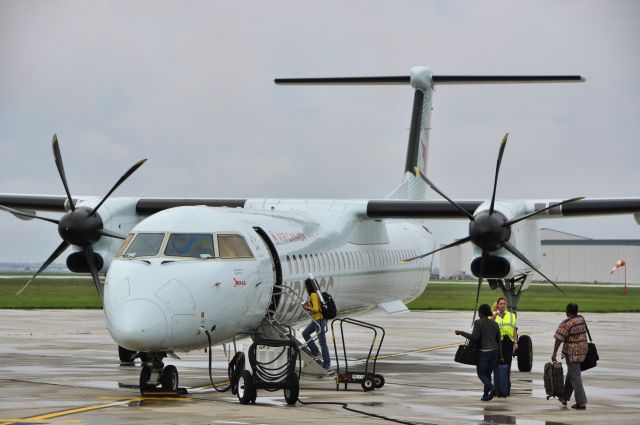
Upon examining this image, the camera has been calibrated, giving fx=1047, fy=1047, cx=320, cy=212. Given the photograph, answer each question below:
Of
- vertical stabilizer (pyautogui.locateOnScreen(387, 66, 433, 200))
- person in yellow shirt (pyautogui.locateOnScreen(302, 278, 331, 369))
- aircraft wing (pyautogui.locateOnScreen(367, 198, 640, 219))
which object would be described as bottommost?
person in yellow shirt (pyautogui.locateOnScreen(302, 278, 331, 369))

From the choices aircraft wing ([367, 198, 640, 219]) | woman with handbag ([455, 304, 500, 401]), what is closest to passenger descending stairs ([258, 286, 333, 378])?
woman with handbag ([455, 304, 500, 401])

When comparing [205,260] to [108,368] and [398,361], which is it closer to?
[108,368]

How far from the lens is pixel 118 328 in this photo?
12984mm

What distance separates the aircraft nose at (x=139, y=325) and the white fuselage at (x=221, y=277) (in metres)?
0.01

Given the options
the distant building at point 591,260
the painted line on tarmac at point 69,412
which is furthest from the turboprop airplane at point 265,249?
the distant building at point 591,260

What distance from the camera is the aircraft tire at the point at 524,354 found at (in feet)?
64.1

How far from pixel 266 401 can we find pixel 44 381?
4008 millimetres

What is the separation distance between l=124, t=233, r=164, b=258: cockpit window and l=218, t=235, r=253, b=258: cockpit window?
86 centimetres

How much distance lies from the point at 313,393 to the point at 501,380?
2681mm

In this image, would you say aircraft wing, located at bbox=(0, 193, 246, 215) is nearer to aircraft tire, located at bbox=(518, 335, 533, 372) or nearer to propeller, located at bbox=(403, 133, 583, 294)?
propeller, located at bbox=(403, 133, 583, 294)

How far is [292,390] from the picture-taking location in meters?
13.6

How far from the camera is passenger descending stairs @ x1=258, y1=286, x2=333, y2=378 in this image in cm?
1580

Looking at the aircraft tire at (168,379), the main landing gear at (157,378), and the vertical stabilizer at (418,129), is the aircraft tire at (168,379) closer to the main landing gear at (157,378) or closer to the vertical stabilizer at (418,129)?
the main landing gear at (157,378)

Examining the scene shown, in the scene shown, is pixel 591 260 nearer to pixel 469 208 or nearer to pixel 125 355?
pixel 469 208
